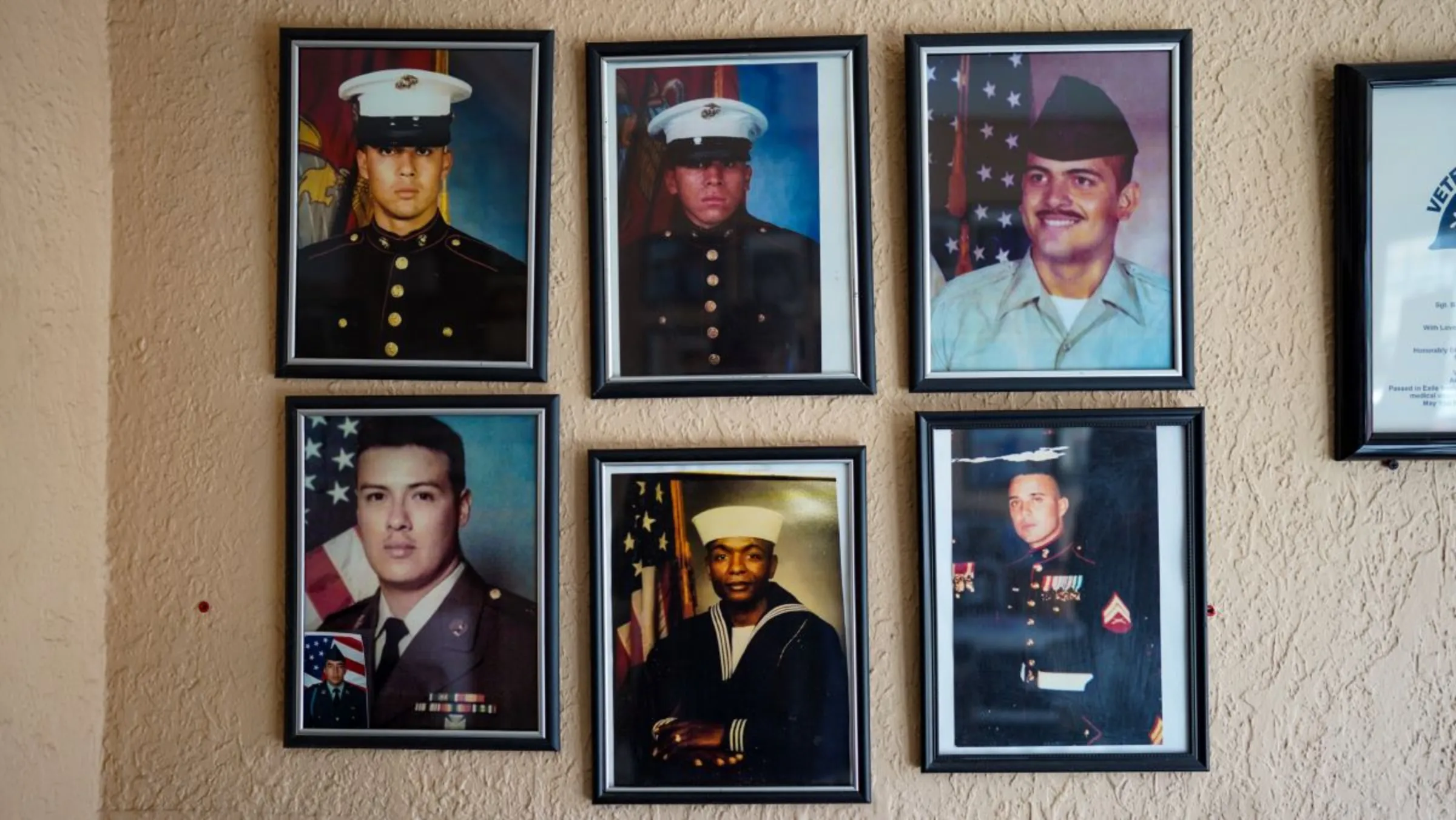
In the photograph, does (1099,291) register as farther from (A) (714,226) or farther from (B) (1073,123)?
(A) (714,226)

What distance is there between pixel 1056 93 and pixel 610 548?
85 centimetres

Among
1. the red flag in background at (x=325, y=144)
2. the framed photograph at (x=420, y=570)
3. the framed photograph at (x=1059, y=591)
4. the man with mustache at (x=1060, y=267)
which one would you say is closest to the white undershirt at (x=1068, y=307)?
the man with mustache at (x=1060, y=267)

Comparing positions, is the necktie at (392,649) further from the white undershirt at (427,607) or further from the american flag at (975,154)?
the american flag at (975,154)

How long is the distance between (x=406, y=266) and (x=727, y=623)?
647mm

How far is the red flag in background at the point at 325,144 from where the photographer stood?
133 cm

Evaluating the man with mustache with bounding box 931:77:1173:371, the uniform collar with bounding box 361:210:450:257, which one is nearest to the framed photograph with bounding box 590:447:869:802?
the man with mustache with bounding box 931:77:1173:371

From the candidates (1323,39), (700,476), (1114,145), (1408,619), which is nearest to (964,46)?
(1114,145)

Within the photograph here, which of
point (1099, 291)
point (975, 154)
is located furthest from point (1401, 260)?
point (975, 154)

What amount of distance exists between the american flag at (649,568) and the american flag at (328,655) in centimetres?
35

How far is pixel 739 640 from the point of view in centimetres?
131

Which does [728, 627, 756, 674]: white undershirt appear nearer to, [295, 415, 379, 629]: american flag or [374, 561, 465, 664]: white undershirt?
[374, 561, 465, 664]: white undershirt

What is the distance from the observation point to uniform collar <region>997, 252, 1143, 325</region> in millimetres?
1298

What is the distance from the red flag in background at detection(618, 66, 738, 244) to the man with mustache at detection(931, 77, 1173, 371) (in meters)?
0.40

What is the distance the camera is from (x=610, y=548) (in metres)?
1.31
